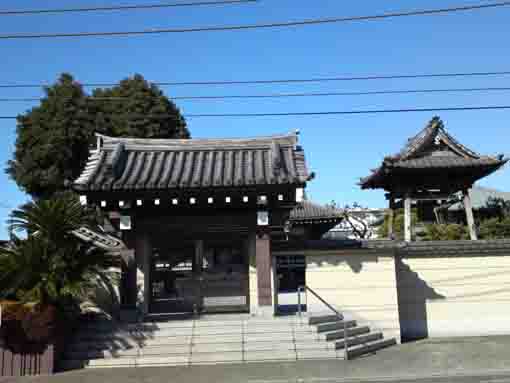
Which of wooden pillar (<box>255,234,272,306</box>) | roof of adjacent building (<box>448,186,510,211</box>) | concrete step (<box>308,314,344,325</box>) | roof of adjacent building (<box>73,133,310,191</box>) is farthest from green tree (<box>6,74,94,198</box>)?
roof of adjacent building (<box>448,186,510,211</box>)

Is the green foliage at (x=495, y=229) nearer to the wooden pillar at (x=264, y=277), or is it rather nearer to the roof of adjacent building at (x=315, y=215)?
the roof of adjacent building at (x=315, y=215)

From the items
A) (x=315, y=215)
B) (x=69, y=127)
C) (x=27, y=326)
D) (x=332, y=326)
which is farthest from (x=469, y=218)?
(x=69, y=127)

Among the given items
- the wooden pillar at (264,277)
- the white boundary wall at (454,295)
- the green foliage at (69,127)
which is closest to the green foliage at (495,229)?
the white boundary wall at (454,295)

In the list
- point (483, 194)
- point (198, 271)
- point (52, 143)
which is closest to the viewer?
point (198, 271)

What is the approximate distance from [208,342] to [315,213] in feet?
55.1

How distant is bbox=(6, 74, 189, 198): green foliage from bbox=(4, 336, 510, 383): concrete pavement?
54.4ft

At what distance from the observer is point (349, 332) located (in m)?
11.4

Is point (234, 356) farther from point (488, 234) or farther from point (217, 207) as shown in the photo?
point (488, 234)

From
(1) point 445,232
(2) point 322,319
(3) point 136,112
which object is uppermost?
(3) point 136,112

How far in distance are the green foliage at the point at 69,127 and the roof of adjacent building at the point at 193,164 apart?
36.5 feet

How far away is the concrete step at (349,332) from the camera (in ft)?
35.4

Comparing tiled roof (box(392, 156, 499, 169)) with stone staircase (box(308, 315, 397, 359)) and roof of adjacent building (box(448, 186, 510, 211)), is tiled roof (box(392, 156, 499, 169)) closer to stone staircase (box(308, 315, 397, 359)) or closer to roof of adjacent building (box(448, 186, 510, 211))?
stone staircase (box(308, 315, 397, 359))

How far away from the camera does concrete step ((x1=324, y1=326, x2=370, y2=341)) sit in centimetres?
1079

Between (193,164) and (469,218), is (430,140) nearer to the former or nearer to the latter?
(469,218)
